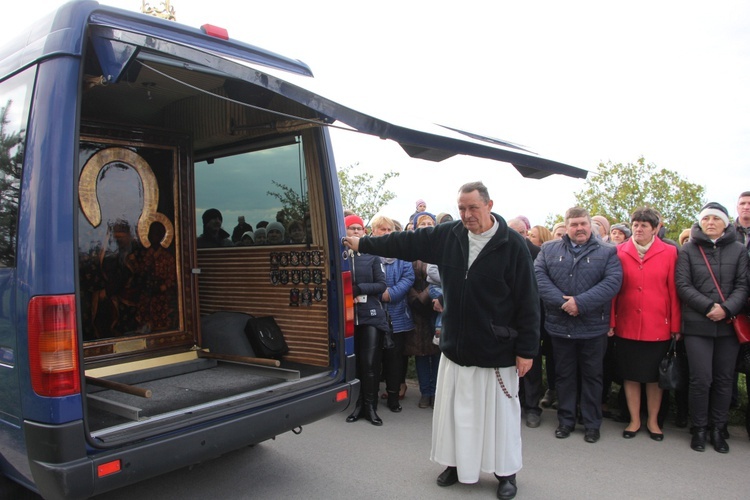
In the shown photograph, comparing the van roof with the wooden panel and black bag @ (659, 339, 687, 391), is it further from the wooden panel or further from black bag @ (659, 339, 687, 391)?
black bag @ (659, 339, 687, 391)

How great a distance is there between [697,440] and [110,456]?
409 centimetres

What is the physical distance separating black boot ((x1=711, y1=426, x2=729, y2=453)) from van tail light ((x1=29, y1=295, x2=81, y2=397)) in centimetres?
438

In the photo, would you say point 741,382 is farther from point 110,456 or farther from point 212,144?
point 110,456

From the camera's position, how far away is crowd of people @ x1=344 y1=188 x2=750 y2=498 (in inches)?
146

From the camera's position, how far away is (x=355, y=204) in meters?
19.5

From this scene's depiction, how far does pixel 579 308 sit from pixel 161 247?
10.8 ft

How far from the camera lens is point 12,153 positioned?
9.36ft

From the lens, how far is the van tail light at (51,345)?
8.51ft

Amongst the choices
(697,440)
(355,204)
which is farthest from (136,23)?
(355,204)

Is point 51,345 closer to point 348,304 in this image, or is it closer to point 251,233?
point 348,304

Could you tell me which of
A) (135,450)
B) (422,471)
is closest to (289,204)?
(422,471)

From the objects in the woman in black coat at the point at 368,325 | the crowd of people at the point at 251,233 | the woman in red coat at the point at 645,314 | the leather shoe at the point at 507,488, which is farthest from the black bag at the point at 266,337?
the woman in red coat at the point at 645,314

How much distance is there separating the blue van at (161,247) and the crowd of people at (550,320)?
2.13 ft

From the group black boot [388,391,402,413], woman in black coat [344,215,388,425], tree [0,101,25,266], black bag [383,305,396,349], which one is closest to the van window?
tree [0,101,25,266]
